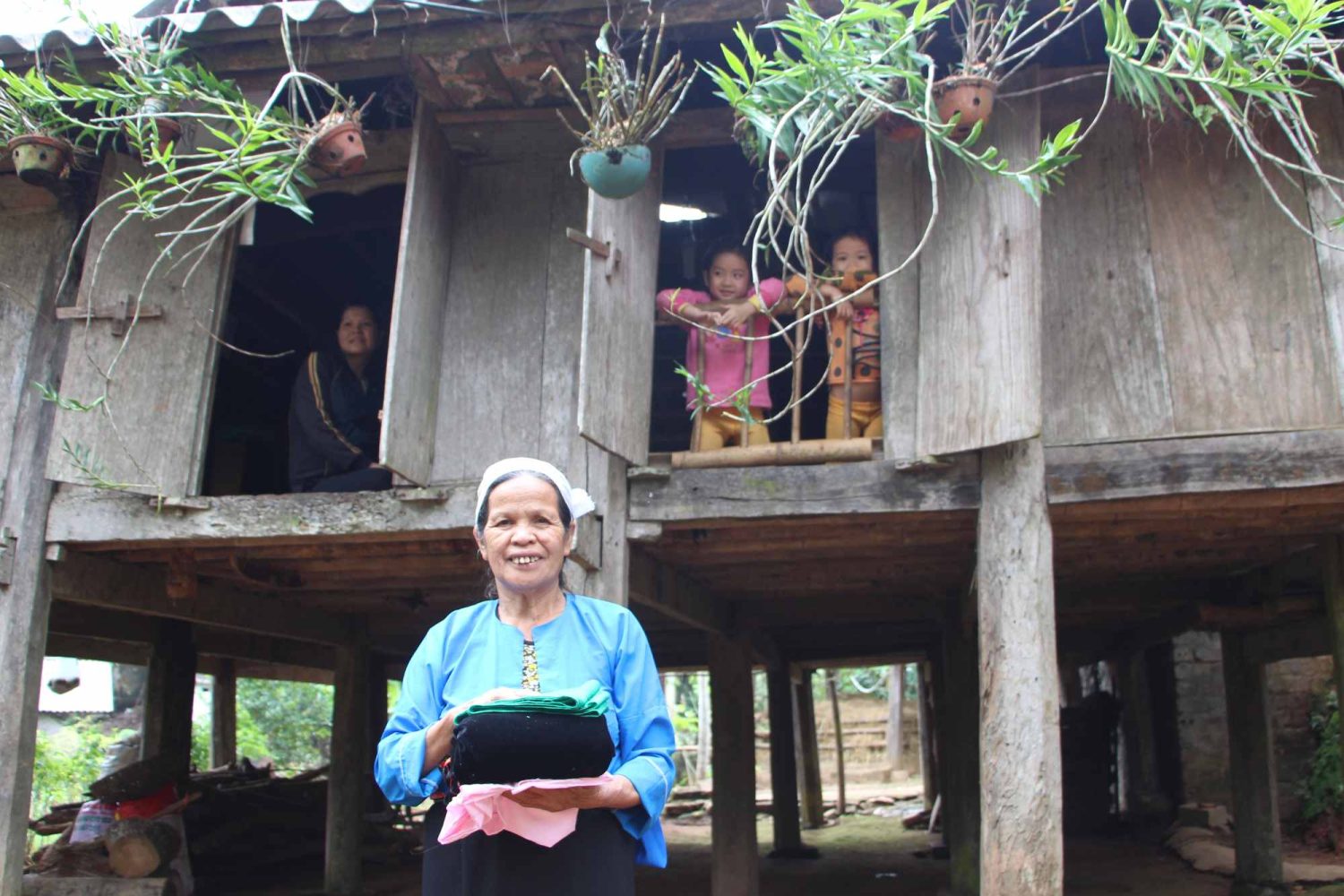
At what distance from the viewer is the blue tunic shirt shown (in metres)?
2.32

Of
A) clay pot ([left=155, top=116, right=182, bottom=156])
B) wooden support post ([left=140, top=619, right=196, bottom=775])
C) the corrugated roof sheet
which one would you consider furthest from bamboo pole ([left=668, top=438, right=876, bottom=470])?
wooden support post ([left=140, top=619, right=196, bottom=775])

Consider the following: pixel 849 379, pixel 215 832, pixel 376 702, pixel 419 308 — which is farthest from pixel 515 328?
Result: pixel 376 702

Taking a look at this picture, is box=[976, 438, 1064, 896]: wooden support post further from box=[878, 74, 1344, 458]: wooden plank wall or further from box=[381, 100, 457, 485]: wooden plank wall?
box=[381, 100, 457, 485]: wooden plank wall

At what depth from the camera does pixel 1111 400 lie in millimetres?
5297

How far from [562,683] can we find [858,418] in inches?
144

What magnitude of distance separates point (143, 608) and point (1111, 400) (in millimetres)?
4996

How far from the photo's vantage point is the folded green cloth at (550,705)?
2.13 m

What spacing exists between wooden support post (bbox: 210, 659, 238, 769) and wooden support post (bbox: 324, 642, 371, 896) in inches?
189

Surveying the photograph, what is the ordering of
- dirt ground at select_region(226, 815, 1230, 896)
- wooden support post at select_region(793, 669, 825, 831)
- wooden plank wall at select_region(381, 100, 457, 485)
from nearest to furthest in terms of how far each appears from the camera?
1. wooden plank wall at select_region(381, 100, 457, 485)
2. dirt ground at select_region(226, 815, 1230, 896)
3. wooden support post at select_region(793, 669, 825, 831)

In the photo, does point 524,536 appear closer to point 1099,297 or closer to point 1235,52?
point 1235,52

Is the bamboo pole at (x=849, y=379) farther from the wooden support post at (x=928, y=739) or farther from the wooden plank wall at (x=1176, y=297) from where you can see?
the wooden support post at (x=928, y=739)

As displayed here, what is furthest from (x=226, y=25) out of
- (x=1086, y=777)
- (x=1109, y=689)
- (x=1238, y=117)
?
(x=1109, y=689)

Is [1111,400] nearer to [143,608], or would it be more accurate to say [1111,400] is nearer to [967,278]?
[967,278]

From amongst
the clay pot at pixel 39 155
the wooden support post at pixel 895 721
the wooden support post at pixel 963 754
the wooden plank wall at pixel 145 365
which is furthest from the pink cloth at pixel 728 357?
the wooden support post at pixel 895 721
